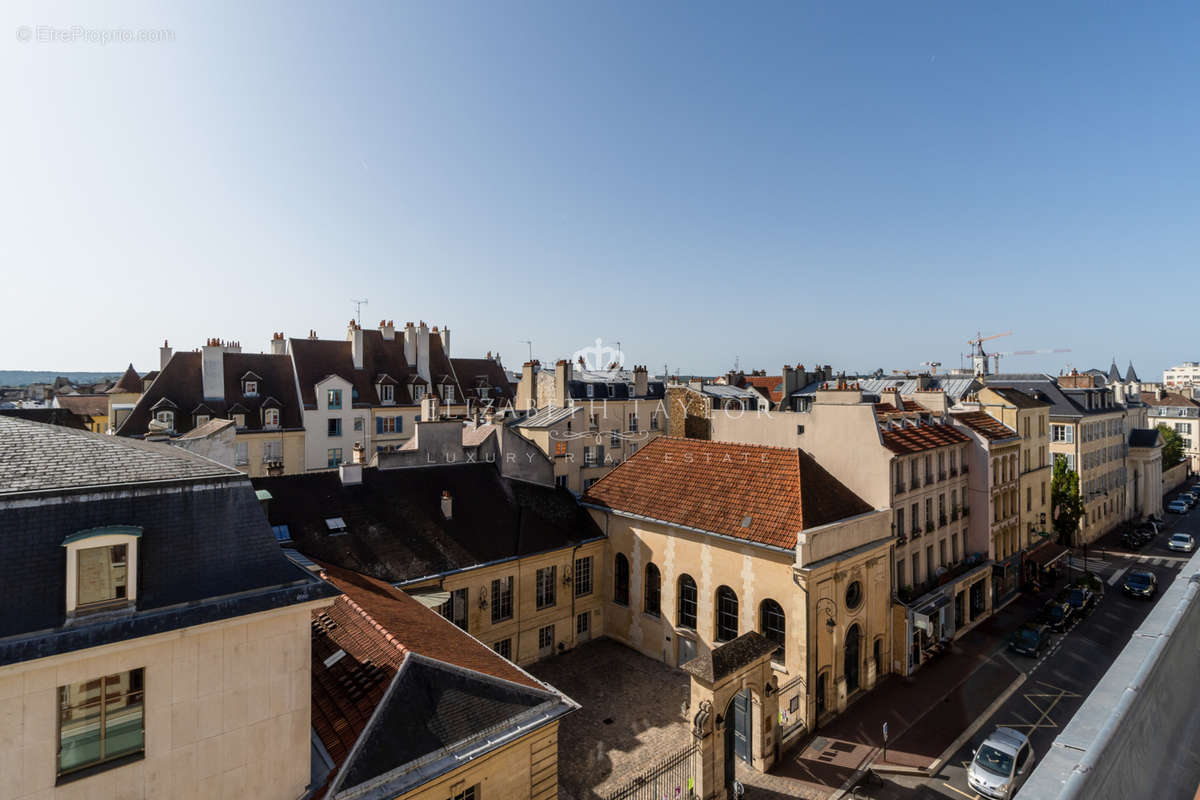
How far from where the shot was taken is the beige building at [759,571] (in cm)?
2014

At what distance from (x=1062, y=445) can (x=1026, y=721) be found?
31.7 m

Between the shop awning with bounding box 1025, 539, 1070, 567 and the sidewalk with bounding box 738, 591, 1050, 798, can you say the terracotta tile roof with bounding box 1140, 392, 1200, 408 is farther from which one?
the sidewalk with bounding box 738, 591, 1050, 798

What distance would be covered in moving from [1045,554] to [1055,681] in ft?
58.0

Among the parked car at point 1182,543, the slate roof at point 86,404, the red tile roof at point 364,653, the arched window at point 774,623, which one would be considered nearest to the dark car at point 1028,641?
the arched window at point 774,623

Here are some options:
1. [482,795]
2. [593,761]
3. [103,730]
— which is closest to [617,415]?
[593,761]

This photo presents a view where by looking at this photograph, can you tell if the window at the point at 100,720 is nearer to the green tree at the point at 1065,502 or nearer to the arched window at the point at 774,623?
the arched window at the point at 774,623

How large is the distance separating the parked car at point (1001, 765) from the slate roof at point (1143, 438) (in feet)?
166

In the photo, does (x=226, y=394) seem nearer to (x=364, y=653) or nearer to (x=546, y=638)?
(x=546, y=638)

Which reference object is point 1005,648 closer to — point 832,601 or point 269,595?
point 832,601

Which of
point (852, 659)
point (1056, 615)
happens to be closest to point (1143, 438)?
point (1056, 615)

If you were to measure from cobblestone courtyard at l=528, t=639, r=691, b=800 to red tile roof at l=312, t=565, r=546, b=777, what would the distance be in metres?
5.12

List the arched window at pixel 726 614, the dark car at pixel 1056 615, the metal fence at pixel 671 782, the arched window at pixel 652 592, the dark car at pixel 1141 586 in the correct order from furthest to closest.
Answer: the dark car at pixel 1141 586 → the dark car at pixel 1056 615 → the arched window at pixel 652 592 → the arched window at pixel 726 614 → the metal fence at pixel 671 782

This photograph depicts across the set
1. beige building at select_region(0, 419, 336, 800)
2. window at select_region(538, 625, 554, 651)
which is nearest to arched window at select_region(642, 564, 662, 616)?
window at select_region(538, 625, 554, 651)

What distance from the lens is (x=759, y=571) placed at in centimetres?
2147
